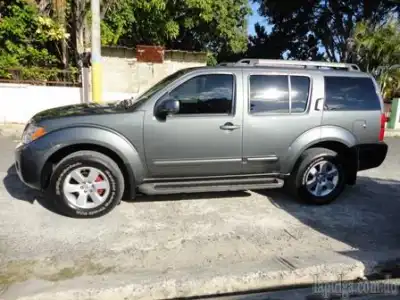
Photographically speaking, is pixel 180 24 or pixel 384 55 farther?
pixel 180 24

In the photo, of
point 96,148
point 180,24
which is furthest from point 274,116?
point 180,24

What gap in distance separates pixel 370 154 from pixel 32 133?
14.4 ft

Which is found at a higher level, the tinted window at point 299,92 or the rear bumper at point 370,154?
the tinted window at point 299,92

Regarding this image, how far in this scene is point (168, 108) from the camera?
4516 mm

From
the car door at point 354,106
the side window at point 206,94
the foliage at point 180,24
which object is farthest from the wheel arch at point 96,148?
the foliage at point 180,24

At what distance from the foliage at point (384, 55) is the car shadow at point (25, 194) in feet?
47.4

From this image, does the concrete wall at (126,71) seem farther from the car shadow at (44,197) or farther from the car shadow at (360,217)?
the car shadow at (360,217)

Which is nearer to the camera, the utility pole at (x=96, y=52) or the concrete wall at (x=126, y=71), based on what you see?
the utility pole at (x=96, y=52)

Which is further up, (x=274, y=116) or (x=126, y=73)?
(x=126, y=73)

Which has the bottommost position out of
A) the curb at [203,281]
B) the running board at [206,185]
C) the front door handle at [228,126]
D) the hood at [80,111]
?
the curb at [203,281]

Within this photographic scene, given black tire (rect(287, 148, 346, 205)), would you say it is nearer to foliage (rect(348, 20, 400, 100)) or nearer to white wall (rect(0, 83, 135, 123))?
white wall (rect(0, 83, 135, 123))

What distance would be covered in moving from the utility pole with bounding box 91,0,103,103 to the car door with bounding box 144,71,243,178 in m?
5.46

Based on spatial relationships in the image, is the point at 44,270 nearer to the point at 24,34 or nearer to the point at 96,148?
the point at 96,148

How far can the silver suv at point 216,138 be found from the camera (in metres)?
4.48
